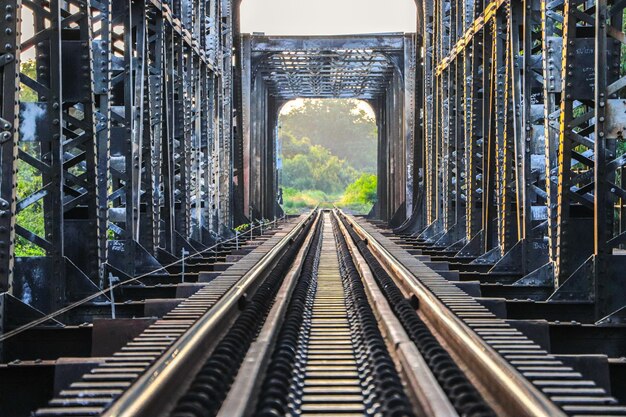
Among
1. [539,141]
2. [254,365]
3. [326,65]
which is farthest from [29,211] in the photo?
[254,365]

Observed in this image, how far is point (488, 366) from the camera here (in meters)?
4.57

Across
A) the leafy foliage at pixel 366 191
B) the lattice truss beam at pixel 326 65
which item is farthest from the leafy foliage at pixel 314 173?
the lattice truss beam at pixel 326 65

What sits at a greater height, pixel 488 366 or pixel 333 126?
pixel 333 126

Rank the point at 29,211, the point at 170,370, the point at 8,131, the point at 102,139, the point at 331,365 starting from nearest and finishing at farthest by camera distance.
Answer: the point at 170,370, the point at 331,365, the point at 8,131, the point at 102,139, the point at 29,211

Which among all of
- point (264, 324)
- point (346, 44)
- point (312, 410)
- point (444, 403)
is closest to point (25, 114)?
point (264, 324)

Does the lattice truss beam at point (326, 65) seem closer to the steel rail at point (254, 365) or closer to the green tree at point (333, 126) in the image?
the steel rail at point (254, 365)

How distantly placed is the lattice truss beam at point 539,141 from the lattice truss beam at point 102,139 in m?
4.70

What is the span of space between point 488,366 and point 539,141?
7255 mm

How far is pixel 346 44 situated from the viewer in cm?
3234

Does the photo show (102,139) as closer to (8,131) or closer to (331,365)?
(8,131)

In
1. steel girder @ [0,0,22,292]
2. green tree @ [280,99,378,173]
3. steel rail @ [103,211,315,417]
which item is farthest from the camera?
green tree @ [280,99,378,173]

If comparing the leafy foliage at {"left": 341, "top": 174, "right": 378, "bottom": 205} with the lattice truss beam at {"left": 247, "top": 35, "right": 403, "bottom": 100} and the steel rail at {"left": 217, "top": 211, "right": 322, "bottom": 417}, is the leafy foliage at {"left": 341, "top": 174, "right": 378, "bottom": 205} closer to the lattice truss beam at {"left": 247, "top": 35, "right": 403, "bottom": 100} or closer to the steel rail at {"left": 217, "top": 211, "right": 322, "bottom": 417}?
the lattice truss beam at {"left": 247, "top": 35, "right": 403, "bottom": 100}

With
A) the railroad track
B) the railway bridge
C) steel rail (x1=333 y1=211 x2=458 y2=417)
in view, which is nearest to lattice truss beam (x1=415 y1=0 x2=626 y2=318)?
the railway bridge

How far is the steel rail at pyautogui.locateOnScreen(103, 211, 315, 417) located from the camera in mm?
3760
